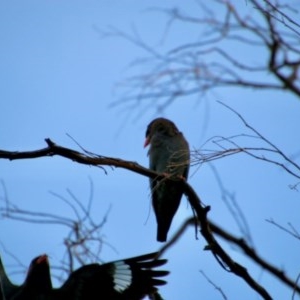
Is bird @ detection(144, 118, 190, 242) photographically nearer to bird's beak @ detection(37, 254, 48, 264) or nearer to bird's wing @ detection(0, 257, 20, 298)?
bird's beak @ detection(37, 254, 48, 264)

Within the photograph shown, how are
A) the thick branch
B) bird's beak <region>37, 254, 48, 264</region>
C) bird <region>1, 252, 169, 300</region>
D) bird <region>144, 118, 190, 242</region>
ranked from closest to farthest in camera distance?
the thick branch
bird <region>1, 252, 169, 300</region>
bird's beak <region>37, 254, 48, 264</region>
bird <region>144, 118, 190, 242</region>

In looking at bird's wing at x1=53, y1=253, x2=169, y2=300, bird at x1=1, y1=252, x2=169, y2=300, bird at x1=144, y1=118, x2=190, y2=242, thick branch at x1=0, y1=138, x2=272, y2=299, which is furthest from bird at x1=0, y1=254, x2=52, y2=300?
bird at x1=144, y1=118, x2=190, y2=242

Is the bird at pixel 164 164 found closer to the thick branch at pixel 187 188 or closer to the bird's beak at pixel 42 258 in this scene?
the bird's beak at pixel 42 258

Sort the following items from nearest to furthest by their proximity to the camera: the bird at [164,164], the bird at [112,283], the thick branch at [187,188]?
the thick branch at [187,188], the bird at [112,283], the bird at [164,164]

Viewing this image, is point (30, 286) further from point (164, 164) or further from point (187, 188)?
point (164, 164)

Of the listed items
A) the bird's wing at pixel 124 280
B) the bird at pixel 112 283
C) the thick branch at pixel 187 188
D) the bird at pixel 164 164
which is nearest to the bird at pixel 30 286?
the bird at pixel 112 283

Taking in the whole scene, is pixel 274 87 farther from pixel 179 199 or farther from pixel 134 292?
pixel 179 199

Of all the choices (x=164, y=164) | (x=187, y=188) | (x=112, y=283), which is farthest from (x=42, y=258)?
(x=164, y=164)

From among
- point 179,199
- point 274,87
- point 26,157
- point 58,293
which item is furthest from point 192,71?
point 179,199

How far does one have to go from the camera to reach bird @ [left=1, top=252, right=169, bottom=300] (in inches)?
175

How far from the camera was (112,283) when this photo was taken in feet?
14.7

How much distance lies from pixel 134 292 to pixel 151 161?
2.20 m

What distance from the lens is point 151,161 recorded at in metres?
6.55

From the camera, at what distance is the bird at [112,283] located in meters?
4.45
